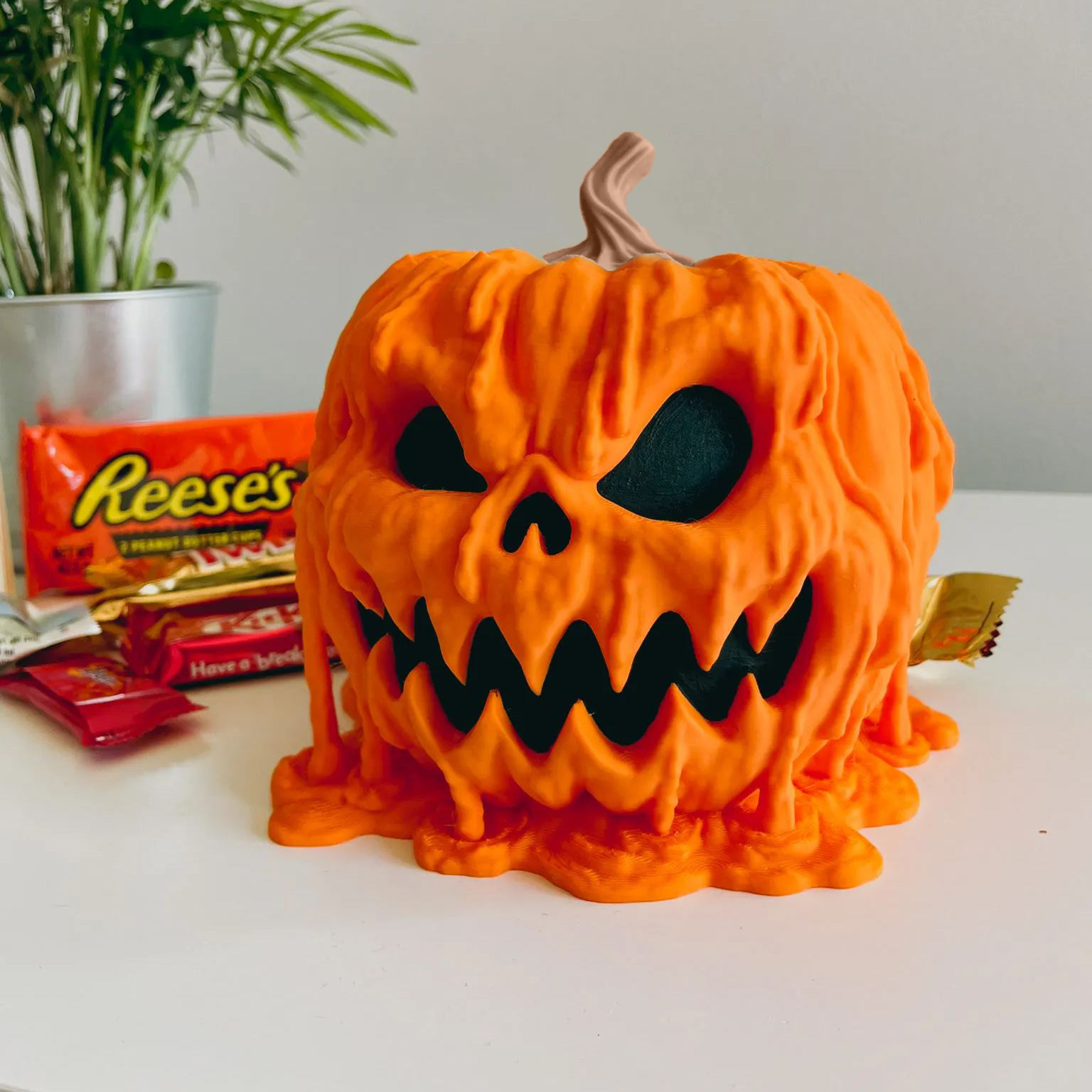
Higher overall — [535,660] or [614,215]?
[614,215]

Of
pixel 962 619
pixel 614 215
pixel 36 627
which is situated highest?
pixel 614 215

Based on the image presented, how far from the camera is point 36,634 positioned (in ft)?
3.39

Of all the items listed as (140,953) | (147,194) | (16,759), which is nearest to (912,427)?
(140,953)

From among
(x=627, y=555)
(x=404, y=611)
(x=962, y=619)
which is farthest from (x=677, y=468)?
(x=962, y=619)

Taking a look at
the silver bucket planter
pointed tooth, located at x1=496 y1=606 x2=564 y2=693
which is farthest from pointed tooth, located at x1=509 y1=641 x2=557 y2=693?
the silver bucket planter

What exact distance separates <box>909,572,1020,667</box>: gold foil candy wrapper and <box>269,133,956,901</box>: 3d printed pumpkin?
0.23 metres

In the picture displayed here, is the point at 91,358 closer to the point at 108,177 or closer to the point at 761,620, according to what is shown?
the point at 108,177

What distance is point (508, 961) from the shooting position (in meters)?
0.59

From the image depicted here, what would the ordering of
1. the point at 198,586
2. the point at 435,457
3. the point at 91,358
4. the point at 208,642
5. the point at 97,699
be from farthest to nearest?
the point at 91,358
the point at 198,586
the point at 208,642
the point at 97,699
the point at 435,457

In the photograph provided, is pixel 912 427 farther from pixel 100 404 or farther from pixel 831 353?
pixel 100 404

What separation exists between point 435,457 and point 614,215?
0.68ft

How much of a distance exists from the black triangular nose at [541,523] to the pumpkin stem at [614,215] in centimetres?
18

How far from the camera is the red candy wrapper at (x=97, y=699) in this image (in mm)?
868

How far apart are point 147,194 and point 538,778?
3.48ft
